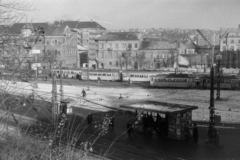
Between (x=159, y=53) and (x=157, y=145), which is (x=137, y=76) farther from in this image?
(x=157, y=145)

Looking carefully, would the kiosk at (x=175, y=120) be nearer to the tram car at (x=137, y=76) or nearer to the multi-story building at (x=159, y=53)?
the tram car at (x=137, y=76)

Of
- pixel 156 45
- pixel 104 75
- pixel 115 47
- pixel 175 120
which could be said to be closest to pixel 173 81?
pixel 104 75

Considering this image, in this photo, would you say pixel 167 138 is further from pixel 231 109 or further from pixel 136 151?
pixel 231 109

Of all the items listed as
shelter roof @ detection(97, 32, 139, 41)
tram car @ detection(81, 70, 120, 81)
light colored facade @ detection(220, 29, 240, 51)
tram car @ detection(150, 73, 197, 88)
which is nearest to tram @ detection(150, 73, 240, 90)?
tram car @ detection(150, 73, 197, 88)

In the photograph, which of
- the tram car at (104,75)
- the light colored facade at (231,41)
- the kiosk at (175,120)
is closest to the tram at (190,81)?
the light colored facade at (231,41)

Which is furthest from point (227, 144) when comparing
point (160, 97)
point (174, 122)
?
point (160, 97)

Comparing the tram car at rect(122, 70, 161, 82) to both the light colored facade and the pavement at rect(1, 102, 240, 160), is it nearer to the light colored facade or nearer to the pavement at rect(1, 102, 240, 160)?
the light colored facade
